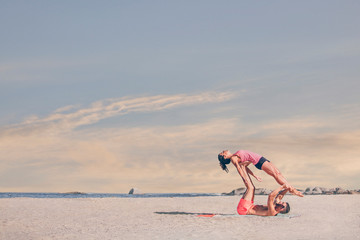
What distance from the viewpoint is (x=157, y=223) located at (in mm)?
15195

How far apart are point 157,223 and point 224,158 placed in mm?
3031

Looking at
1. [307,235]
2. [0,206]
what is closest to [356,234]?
[307,235]

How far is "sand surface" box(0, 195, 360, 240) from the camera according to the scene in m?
12.8

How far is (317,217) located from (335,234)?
4043mm

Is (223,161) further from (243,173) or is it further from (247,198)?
(247,198)

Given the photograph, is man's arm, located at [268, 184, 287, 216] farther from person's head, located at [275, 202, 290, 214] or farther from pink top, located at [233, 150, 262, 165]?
pink top, located at [233, 150, 262, 165]

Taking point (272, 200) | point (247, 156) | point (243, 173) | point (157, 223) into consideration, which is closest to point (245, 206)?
point (272, 200)

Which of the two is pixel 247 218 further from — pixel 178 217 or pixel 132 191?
pixel 132 191

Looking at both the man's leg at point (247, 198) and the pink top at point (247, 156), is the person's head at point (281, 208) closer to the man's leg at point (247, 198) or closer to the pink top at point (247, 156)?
the man's leg at point (247, 198)

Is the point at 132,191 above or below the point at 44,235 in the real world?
above

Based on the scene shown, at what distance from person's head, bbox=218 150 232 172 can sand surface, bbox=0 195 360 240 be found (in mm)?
1726

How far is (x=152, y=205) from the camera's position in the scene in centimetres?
2142

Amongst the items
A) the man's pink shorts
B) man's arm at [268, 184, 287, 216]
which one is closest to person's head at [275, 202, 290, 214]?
man's arm at [268, 184, 287, 216]

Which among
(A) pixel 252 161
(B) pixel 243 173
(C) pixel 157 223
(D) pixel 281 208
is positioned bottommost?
(C) pixel 157 223
